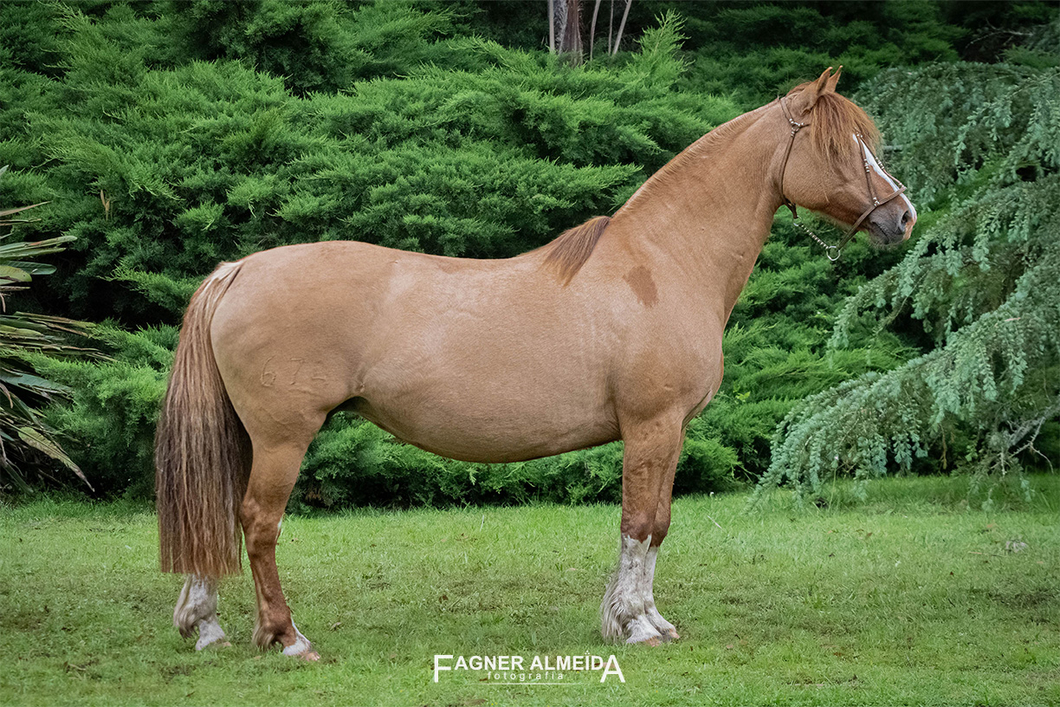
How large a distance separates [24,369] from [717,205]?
6.06 m

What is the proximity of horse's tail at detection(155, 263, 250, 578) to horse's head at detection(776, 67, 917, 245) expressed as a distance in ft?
7.99

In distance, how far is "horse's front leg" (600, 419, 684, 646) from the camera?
3980 millimetres

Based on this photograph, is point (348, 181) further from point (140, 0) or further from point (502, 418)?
point (502, 418)

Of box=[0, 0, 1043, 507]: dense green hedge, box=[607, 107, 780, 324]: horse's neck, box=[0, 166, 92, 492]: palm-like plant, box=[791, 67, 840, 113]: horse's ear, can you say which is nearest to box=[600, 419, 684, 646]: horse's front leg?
box=[607, 107, 780, 324]: horse's neck

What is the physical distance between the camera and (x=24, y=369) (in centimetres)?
777

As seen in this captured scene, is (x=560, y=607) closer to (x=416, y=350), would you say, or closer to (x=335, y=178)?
(x=416, y=350)

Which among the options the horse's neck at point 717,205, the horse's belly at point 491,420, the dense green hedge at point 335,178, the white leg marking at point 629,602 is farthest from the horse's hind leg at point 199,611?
the dense green hedge at point 335,178

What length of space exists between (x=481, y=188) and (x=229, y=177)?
214 cm

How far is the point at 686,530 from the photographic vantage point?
6.64 meters

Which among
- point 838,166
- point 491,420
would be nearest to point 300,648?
point 491,420

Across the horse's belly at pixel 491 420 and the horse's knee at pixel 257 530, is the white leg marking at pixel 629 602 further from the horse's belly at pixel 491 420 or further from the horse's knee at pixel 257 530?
the horse's knee at pixel 257 530

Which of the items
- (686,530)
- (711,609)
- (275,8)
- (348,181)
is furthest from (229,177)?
(711,609)

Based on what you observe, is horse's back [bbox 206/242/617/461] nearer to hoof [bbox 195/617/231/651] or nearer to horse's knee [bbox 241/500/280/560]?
horse's knee [bbox 241/500/280/560]

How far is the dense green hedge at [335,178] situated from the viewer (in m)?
7.67
